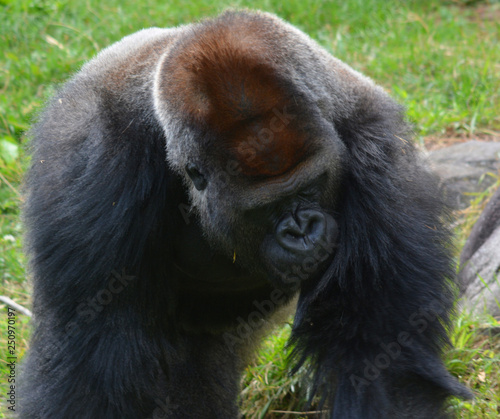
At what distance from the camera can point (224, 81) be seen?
3.27 meters

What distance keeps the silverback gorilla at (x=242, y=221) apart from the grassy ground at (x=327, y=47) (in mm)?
1403

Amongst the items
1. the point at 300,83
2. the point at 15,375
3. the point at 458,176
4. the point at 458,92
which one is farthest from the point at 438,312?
the point at 458,92

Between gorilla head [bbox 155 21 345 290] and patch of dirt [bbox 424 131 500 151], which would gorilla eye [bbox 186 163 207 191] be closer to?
gorilla head [bbox 155 21 345 290]

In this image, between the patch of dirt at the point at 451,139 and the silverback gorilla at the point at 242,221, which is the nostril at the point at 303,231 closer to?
the silverback gorilla at the point at 242,221

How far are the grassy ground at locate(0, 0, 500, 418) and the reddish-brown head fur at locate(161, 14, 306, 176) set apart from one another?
1942mm

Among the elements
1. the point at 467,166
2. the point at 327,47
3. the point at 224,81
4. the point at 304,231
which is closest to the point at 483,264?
the point at 467,166

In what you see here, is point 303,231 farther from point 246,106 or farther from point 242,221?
point 246,106

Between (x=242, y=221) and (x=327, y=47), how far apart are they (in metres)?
5.15

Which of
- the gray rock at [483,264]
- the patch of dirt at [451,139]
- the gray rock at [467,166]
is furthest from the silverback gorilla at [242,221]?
the patch of dirt at [451,139]

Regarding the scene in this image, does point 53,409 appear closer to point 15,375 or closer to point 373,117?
point 15,375

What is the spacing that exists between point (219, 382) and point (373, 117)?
6.28 ft

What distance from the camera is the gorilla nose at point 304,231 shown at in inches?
125

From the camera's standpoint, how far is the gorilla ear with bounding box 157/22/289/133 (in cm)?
324

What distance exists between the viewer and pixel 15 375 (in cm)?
420
